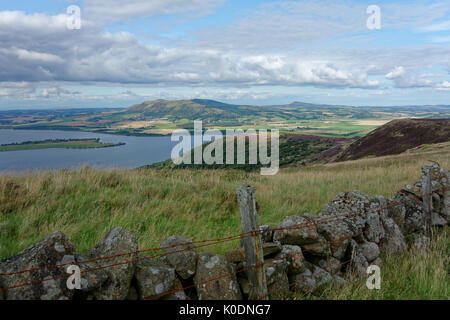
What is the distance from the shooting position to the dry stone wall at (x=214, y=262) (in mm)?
2895

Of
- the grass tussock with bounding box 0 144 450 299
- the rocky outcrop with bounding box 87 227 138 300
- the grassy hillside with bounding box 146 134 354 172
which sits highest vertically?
the rocky outcrop with bounding box 87 227 138 300

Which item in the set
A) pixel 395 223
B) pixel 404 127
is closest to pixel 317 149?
pixel 404 127

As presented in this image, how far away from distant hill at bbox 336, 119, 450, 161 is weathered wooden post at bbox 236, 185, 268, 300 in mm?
40677

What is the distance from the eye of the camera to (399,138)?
44.7 m

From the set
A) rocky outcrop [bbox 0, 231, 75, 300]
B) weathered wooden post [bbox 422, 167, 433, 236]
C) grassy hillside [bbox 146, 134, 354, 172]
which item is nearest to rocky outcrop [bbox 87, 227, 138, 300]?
rocky outcrop [bbox 0, 231, 75, 300]

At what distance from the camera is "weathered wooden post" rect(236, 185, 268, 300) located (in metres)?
3.59

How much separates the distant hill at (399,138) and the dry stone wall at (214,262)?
124 feet

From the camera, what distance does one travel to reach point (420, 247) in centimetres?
631

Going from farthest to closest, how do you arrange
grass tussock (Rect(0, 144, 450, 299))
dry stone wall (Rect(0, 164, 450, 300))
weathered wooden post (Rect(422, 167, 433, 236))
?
1. weathered wooden post (Rect(422, 167, 433, 236))
2. grass tussock (Rect(0, 144, 450, 299))
3. dry stone wall (Rect(0, 164, 450, 300))

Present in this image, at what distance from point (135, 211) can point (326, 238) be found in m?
4.26

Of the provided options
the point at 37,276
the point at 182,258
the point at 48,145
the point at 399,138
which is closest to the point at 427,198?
the point at 182,258

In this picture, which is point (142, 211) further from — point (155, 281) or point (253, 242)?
point (253, 242)

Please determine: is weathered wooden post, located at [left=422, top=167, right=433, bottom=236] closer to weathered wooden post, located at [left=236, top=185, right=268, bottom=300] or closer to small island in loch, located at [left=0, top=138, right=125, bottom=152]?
weathered wooden post, located at [left=236, top=185, right=268, bottom=300]

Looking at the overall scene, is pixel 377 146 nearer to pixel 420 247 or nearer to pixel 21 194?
pixel 420 247
